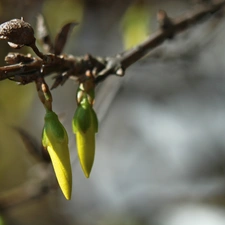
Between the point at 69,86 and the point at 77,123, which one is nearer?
the point at 77,123

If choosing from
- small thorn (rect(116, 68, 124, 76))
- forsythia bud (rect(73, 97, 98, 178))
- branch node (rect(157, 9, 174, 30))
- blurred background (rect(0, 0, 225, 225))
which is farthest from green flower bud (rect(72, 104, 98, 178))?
blurred background (rect(0, 0, 225, 225))

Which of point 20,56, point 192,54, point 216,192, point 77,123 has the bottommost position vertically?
point 216,192

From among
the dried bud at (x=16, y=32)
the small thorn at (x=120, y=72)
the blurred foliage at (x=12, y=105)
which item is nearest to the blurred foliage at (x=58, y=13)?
the blurred foliage at (x=12, y=105)

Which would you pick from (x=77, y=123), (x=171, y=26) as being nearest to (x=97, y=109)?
(x=171, y=26)

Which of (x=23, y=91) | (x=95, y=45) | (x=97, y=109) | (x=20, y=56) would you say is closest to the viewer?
(x=20, y=56)

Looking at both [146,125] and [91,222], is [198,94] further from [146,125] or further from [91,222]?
[91,222]

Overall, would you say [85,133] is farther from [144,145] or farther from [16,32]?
[144,145]

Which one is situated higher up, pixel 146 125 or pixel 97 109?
pixel 97 109
